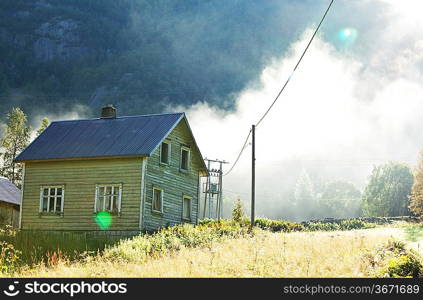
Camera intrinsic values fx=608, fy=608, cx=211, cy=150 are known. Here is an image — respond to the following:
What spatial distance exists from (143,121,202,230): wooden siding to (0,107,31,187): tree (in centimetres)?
3287

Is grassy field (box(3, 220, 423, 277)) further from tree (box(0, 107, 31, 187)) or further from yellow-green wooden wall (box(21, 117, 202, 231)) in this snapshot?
tree (box(0, 107, 31, 187))

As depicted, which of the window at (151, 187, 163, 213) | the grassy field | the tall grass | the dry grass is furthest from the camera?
the window at (151, 187, 163, 213)

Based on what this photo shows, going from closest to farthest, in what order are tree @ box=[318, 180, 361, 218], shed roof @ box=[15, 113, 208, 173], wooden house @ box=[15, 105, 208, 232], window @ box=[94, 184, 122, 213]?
wooden house @ box=[15, 105, 208, 232] → window @ box=[94, 184, 122, 213] → shed roof @ box=[15, 113, 208, 173] → tree @ box=[318, 180, 361, 218]

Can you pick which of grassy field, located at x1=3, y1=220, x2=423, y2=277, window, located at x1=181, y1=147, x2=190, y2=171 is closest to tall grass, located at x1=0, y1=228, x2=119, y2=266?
grassy field, located at x1=3, y1=220, x2=423, y2=277

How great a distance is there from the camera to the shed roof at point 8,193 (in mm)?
49319

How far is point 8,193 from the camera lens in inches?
1989

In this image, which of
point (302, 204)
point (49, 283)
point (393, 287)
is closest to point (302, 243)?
point (393, 287)

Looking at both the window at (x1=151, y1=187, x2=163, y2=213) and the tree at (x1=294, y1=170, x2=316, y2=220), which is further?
the tree at (x1=294, y1=170, x2=316, y2=220)

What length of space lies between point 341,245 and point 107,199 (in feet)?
60.5

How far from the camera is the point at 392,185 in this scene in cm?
10000

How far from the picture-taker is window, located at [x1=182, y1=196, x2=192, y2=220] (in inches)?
1481

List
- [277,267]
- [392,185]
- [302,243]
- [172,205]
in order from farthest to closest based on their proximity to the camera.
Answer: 1. [392,185]
2. [172,205]
3. [302,243]
4. [277,267]

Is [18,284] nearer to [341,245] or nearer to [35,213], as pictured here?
[341,245]

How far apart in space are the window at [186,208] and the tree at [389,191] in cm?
6634
